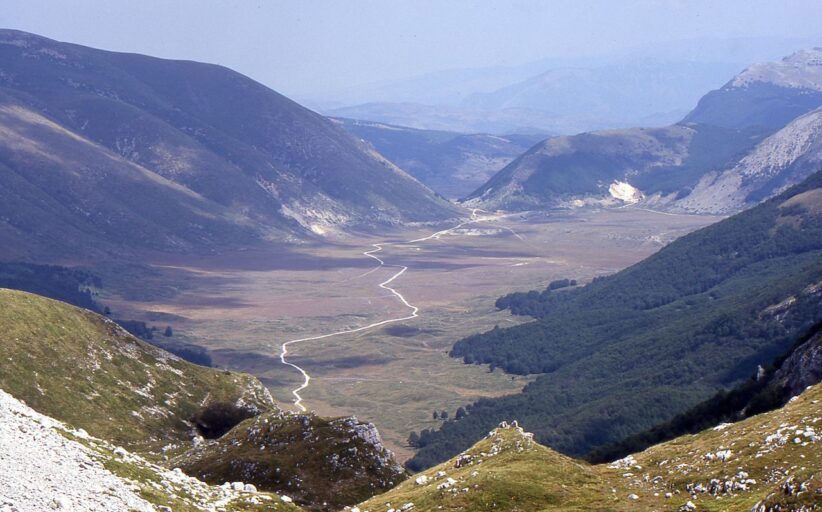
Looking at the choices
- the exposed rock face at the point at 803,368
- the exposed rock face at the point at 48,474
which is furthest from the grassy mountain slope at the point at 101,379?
the exposed rock face at the point at 803,368

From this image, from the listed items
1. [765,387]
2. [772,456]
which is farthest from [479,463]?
[765,387]

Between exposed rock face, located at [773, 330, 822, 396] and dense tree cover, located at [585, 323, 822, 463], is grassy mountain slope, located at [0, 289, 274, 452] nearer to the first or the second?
dense tree cover, located at [585, 323, 822, 463]

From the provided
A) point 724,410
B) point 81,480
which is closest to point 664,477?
point 81,480

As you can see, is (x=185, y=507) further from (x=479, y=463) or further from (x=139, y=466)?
(x=479, y=463)

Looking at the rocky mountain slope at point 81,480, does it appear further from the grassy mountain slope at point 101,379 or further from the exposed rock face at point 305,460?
the grassy mountain slope at point 101,379

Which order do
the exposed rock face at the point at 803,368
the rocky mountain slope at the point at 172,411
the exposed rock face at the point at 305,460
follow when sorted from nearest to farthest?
the exposed rock face at the point at 305,460 < the rocky mountain slope at the point at 172,411 < the exposed rock face at the point at 803,368

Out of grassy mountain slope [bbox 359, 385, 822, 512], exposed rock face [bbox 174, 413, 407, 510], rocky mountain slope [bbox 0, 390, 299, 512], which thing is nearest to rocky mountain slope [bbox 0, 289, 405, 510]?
exposed rock face [bbox 174, 413, 407, 510]
